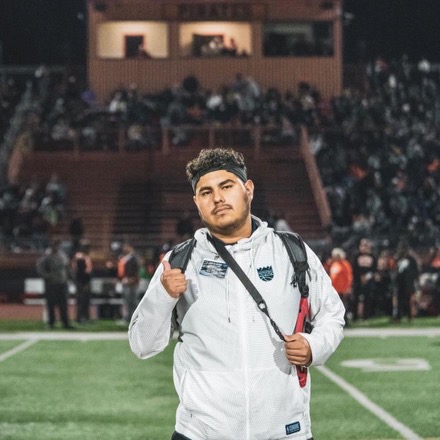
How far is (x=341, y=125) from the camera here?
40.6m

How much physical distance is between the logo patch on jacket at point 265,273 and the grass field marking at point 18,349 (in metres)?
13.1

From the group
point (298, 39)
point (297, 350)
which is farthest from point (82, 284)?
point (298, 39)

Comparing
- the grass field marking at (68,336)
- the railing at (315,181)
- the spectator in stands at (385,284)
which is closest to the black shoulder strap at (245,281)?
the grass field marking at (68,336)

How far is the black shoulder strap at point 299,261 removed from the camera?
5.29m

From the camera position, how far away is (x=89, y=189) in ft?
127

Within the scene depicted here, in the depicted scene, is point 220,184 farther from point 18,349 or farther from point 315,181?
point 315,181

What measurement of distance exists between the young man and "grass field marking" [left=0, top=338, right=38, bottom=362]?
12.9 meters

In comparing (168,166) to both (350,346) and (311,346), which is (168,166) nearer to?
(350,346)

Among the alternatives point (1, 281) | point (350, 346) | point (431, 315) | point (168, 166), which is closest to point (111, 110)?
point (168, 166)

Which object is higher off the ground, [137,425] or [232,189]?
[232,189]

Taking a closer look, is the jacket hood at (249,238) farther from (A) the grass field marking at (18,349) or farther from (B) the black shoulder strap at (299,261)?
(A) the grass field marking at (18,349)

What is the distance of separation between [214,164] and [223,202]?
20cm

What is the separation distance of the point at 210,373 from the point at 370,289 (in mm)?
21615

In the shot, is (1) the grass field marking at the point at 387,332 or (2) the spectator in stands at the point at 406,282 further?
(2) the spectator in stands at the point at 406,282
